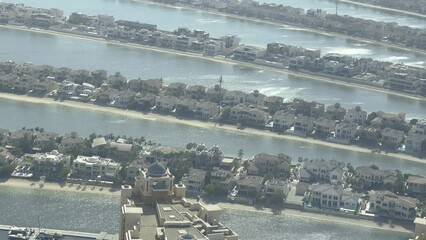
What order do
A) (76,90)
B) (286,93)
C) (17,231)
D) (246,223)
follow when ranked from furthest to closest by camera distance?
(286,93)
(76,90)
(246,223)
(17,231)

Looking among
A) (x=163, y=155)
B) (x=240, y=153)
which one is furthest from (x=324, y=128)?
(x=163, y=155)

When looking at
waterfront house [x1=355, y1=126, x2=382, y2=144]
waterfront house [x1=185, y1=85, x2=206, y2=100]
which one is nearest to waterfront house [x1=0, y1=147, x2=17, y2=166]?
waterfront house [x1=185, y1=85, x2=206, y2=100]

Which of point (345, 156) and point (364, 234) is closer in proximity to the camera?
point (364, 234)

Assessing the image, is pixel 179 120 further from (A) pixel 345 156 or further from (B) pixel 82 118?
(A) pixel 345 156

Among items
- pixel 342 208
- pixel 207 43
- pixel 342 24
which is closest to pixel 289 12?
pixel 342 24

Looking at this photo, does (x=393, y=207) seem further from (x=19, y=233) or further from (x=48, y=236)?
(x=19, y=233)

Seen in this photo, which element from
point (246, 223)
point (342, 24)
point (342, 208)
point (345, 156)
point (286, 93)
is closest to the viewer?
point (246, 223)

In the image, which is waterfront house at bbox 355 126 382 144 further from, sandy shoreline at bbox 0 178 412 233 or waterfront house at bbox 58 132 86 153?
waterfront house at bbox 58 132 86 153
